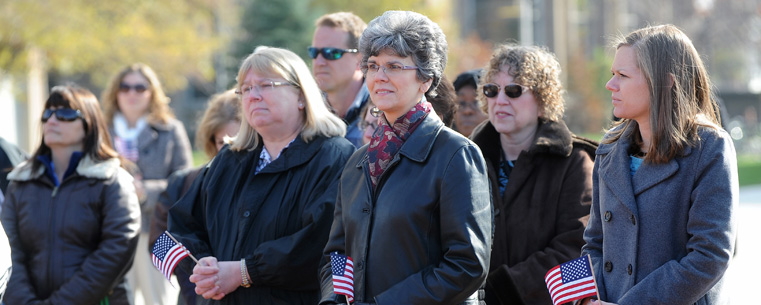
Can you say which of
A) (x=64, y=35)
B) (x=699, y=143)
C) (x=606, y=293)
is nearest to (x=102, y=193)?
(x=606, y=293)

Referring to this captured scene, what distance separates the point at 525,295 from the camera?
4246 millimetres

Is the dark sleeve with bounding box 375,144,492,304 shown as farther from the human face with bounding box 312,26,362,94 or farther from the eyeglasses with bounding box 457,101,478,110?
the human face with bounding box 312,26,362,94

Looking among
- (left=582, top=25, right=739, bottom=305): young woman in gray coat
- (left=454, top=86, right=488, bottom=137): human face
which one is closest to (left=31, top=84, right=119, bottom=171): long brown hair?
(left=454, top=86, right=488, bottom=137): human face

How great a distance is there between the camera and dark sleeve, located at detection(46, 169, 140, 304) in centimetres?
500

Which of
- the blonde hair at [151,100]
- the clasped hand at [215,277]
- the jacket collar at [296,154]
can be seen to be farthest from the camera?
the blonde hair at [151,100]

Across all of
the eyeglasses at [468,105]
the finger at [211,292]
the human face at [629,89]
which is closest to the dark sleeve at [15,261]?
the finger at [211,292]

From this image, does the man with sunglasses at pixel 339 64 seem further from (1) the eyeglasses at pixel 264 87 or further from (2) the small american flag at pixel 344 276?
(2) the small american flag at pixel 344 276

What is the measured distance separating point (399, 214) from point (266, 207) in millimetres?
1221

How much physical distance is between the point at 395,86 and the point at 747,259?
893 centimetres

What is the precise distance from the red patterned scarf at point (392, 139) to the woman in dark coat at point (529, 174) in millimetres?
1178

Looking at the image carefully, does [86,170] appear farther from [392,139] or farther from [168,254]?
[392,139]

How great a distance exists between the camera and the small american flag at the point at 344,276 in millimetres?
3306

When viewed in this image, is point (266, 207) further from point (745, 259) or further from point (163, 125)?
point (745, 259)

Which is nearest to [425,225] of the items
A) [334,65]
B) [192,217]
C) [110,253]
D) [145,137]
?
[192,217]
